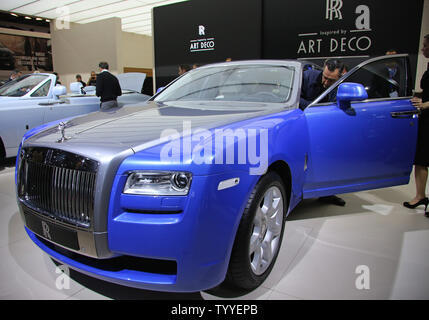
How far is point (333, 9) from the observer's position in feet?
22.4

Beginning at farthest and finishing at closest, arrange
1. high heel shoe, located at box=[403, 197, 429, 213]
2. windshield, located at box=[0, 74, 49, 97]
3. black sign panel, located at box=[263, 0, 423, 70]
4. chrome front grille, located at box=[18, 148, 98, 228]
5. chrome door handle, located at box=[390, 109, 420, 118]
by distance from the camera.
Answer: black sign panel, located at box=[263, 0, 423, 70] < windshield, located at box=[0, 74, 49, 97] < high heel shoe, located at box=[403, 197, 429, 213] < chrome door handle, located at box=[390, 109, 420, 118] < chrome front grille, located at box=[18, 148, 98, 228]

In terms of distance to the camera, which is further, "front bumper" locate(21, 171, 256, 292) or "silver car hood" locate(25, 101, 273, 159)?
"silver car hood" locate(25, 101, 273, 159)

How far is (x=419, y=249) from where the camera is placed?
7.59ft

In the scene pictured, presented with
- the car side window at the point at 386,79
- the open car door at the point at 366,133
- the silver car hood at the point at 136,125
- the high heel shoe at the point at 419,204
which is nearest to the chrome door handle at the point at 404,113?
the open car door at the point at 366,133

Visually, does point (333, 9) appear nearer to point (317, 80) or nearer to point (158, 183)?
point (317, 80)

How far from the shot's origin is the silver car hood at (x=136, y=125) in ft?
4.82

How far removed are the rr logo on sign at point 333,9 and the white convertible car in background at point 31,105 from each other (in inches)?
199

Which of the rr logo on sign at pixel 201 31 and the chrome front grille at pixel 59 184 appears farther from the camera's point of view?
the rr logo on sign at pixel 201 31

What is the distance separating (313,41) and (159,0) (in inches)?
229

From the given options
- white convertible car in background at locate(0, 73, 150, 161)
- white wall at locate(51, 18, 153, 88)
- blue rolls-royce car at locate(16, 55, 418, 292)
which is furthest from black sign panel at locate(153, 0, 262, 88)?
blue rolls-royce car at locate(16, 55, 418, 292)

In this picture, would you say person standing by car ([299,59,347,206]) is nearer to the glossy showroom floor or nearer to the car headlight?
the glossy showroom floor

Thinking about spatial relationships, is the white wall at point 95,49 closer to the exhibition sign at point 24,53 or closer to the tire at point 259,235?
the exhibition sign at point 24,53

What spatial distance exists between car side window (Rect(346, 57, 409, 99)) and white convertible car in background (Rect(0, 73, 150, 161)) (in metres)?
2.95

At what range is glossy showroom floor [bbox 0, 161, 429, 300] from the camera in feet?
5.88
